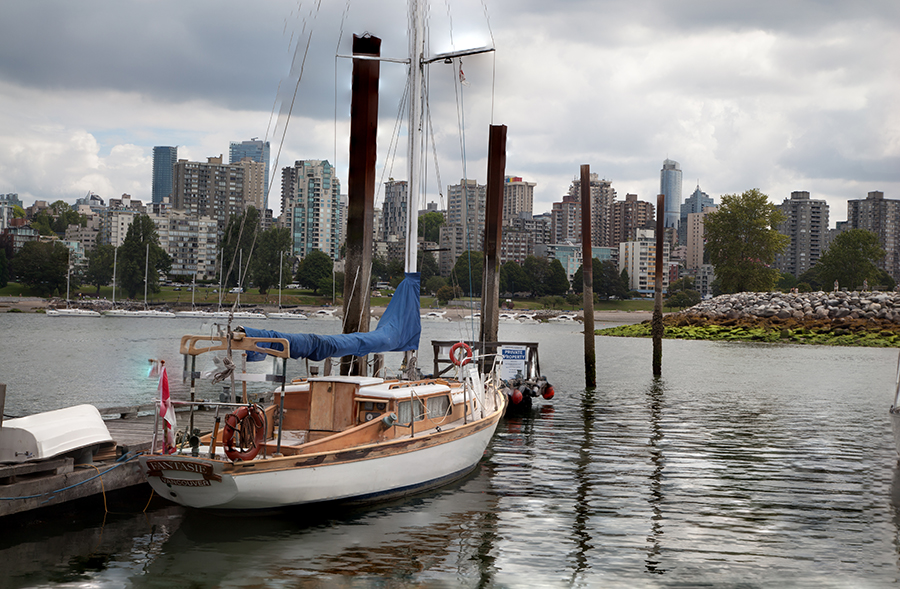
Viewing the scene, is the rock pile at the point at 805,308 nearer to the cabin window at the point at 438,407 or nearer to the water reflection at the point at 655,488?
the water reflection at the point at 655,488

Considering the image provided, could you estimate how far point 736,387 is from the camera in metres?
40.6

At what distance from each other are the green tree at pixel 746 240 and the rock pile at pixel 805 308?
957 cm

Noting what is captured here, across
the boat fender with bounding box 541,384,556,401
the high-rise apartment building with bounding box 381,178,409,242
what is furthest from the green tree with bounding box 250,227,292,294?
the boat fender with bounding box 541,384,556,401

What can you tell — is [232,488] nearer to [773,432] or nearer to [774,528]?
[774,528]

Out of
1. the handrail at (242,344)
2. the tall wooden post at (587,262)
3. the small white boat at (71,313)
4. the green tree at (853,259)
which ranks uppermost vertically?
the green tree at (853,259)

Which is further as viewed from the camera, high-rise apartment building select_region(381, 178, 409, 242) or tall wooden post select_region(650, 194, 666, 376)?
tall wooden post select_region(650, 194, 666, 376)

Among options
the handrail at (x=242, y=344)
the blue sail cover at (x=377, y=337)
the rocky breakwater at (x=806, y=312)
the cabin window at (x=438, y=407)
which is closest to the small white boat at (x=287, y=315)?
the rocky breakwater at (x=806, y=312)

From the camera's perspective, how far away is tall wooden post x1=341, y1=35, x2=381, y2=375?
766 inches

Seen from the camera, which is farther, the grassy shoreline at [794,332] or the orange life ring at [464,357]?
the grassy shoreline at [794,332]

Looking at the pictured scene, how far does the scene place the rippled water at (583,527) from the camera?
1091 cm

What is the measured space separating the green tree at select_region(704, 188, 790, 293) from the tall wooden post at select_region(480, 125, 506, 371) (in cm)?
9190

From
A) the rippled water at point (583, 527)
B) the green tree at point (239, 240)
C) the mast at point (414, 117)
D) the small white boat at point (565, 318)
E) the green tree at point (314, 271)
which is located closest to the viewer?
the rippled water at point (583, 527)

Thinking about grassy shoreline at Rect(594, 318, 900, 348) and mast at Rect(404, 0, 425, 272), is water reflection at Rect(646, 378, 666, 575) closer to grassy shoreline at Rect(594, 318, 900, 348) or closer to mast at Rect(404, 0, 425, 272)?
mast at Rect(404, 0, 425, 272)

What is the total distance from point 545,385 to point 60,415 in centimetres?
1959
